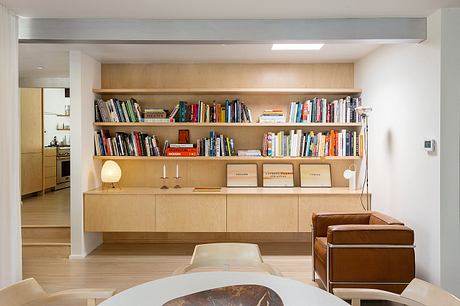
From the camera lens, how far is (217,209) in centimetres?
553

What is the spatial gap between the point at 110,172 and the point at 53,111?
22.5 ft

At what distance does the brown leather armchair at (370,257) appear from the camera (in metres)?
3.68

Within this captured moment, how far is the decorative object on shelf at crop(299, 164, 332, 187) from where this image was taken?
6094mm

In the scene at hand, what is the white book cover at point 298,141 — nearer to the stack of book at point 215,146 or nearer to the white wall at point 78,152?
the stack of book at point 215,146

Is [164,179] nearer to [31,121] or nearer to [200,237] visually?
[200,237]

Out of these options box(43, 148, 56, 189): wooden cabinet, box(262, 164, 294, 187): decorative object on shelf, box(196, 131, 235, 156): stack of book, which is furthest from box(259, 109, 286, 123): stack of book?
box(43, 148, 56, 189): wooden cabinet

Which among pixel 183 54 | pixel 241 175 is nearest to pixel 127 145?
pixel 183 54

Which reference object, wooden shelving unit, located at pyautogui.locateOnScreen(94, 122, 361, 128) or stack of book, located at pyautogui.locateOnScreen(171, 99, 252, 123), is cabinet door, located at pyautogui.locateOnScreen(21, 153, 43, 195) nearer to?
wooden shelving unit, located at pyautogui.locateOnScreen(94, 122, 361, 128)

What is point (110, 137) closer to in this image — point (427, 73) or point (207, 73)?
point (207, 73)

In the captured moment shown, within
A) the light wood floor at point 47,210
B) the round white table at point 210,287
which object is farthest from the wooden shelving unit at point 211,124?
the round white table at point 210,287

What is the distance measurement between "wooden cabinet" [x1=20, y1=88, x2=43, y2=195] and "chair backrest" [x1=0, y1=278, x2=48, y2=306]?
673cm

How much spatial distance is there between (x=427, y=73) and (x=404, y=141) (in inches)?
31.0

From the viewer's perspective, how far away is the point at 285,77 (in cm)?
620
